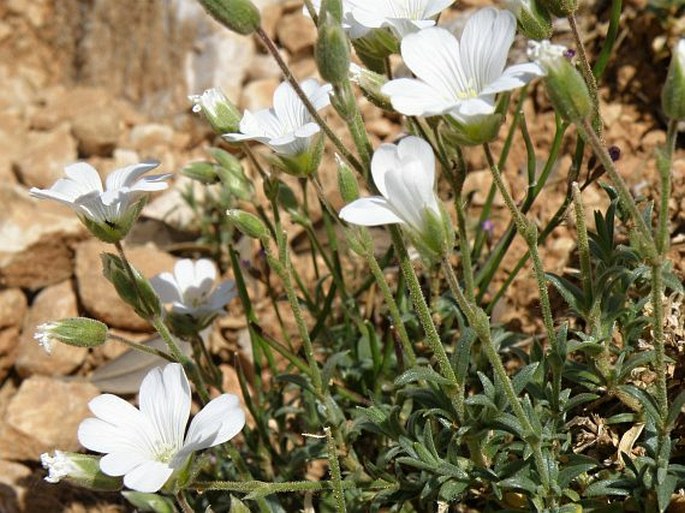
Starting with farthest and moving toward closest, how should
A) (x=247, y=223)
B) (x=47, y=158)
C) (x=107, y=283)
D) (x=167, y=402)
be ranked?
(x=47, y=158)
(x=107, y=283)
(x=247, y=223)
(x=167, y=402)

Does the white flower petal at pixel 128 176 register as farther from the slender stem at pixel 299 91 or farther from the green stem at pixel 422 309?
the green stem at pixel 422 309

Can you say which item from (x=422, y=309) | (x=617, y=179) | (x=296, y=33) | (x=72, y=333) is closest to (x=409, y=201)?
(x=422, y=309)

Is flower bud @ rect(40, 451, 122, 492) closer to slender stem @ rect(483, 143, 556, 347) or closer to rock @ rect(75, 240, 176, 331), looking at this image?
slender stem @ rect(483, 143, 556, 347)

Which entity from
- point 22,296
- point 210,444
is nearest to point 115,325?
point 22,296

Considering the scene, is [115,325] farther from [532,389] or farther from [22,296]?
[532,389]

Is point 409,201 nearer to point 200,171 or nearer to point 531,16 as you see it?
point 531,16

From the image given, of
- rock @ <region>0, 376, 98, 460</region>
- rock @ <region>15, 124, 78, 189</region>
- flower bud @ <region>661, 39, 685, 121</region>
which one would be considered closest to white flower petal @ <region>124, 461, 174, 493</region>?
flower bud @ <region>661, 39, 685, 121</region>
